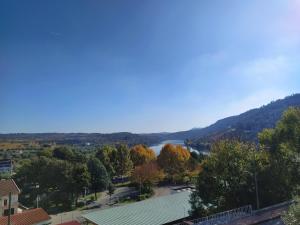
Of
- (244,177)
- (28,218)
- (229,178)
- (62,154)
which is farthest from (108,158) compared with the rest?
(244,177)

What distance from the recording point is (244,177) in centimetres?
2228

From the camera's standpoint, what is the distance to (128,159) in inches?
2266

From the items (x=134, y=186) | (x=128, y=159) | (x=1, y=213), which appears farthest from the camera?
(x=128, y=159)

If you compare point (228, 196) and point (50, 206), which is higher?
point (228, 196)

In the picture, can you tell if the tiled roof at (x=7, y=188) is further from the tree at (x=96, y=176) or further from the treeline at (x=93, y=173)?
the tree at (x=96, y=176)

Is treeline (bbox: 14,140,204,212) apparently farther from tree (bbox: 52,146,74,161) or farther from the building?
tree (bbox: 52,146,74,161)

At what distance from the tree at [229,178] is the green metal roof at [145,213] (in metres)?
3.93

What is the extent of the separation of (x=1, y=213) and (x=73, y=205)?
1004 centimetres

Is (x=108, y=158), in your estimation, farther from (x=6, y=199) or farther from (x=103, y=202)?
(x=6, y=199)

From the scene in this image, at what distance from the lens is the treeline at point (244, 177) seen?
21.8 meters

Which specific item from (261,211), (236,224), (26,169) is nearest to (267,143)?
(261,211)

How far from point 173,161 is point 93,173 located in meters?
16.0

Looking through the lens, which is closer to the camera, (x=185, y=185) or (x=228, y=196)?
(x=228, y=196)

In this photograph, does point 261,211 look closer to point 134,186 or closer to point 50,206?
point 50,206
